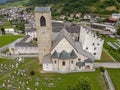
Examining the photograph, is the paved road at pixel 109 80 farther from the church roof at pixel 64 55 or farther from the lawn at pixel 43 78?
the church roof at pixel 64 55

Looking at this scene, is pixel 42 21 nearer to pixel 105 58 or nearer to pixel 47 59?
pixel 47 59

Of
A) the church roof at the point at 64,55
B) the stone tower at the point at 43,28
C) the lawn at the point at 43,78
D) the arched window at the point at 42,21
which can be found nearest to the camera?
the lawn at the point at 43,78

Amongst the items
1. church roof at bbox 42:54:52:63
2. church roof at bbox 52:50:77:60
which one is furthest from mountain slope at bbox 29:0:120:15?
church roof at bbox 42:54:52:63

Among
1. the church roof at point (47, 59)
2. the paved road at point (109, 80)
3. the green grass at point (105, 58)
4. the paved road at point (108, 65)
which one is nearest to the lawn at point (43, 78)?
the paved road at point (109, 80)

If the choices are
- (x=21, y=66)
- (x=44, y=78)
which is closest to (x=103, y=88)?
(x=44, y=78)

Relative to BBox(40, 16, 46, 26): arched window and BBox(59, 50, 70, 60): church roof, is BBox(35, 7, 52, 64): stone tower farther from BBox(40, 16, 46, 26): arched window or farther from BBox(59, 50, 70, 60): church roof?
BBox(59, 50, 70, 60): church roof

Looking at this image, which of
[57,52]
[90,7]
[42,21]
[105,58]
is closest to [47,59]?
[57,52]

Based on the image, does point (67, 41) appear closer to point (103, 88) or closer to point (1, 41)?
point (103, 88)

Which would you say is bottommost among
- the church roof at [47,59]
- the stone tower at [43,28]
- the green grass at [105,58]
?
the green grass at [105,58]
